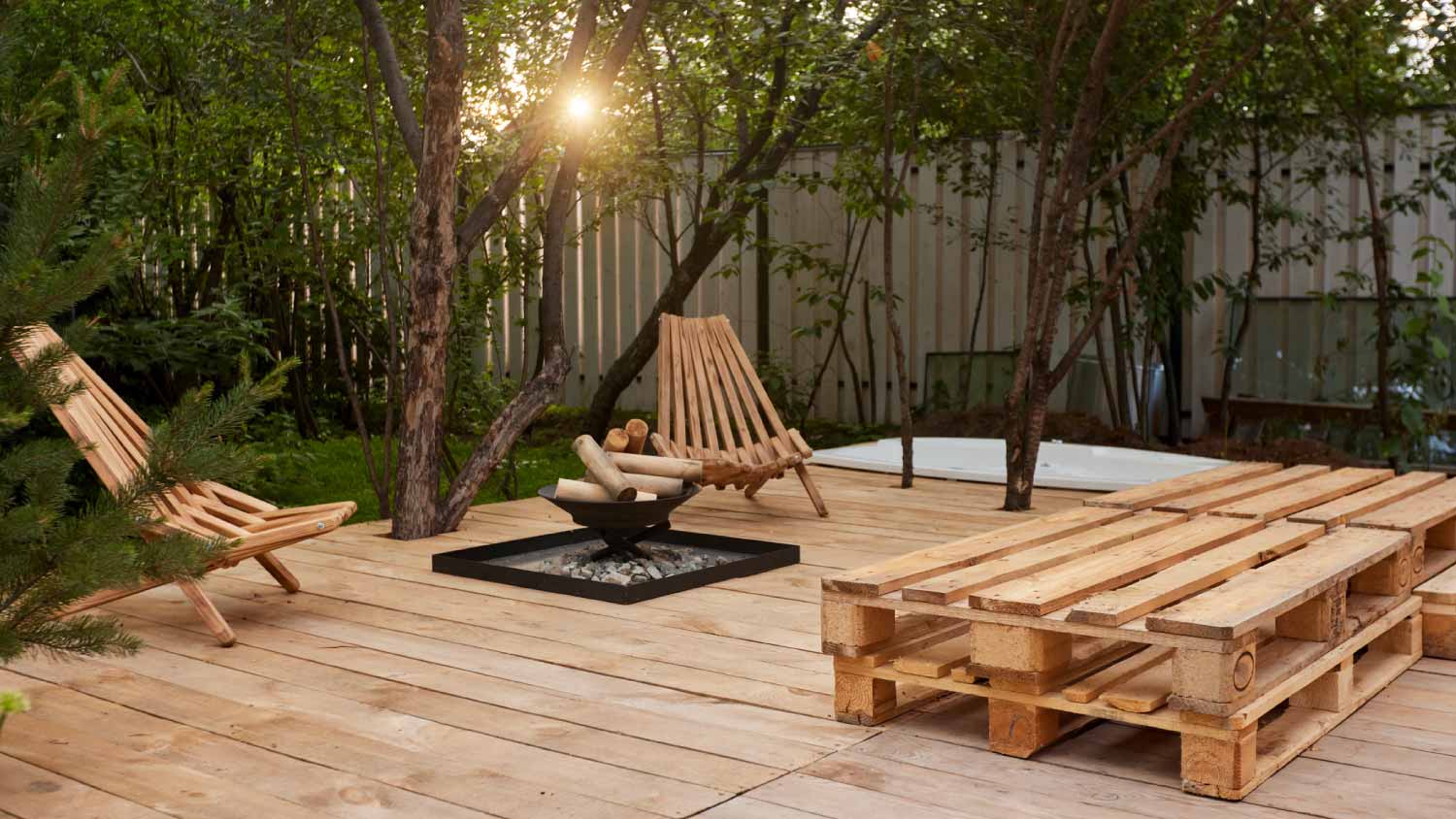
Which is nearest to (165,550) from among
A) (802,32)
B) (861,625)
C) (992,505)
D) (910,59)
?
(861,625)

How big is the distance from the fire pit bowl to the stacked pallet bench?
1.17 metres

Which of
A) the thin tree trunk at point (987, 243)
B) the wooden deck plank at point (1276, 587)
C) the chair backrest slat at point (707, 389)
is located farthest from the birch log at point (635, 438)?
the thin tree trunk at point (987, 243)

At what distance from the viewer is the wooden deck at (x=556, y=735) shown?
7.45 ft

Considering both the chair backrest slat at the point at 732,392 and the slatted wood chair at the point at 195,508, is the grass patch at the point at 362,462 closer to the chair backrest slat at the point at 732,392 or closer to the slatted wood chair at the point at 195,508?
the chair backrest slat at the point at 732,392

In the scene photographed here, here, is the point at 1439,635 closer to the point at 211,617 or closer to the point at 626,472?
the point at 626,472

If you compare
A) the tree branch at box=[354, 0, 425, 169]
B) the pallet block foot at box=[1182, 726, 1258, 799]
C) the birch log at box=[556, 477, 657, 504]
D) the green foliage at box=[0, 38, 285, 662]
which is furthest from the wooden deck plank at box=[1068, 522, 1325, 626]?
the tree branch at box=[354, 0, 425, 169]

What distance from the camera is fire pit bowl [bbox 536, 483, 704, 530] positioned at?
12.9 feet

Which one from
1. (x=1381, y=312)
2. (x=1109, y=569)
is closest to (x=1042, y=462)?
(x=1381, y=312)

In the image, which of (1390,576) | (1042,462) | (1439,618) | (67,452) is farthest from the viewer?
(1042,462)

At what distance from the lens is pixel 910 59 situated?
6.07 m

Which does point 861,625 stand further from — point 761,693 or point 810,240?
point 810,240

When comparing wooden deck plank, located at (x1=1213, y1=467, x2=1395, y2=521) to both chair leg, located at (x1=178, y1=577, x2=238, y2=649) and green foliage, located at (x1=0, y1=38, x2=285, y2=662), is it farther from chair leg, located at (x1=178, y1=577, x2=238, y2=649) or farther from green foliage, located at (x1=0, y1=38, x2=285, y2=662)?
chair leg, located at (x1=178, y1=577, x2=238, y2=649)

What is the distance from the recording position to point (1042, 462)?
6625 mm

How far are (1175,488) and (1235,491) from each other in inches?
6.3
